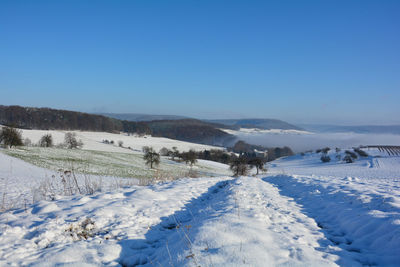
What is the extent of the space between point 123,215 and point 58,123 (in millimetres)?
138511

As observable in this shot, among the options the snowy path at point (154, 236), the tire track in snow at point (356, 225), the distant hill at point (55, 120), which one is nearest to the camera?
the snowy path at point (154, 236)

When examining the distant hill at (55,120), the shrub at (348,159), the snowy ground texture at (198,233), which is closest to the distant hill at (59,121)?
the distant hill at (55,120)

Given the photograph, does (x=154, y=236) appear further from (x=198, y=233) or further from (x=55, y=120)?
(x=55, y=120)

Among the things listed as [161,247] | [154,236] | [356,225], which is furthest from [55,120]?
[356,225]

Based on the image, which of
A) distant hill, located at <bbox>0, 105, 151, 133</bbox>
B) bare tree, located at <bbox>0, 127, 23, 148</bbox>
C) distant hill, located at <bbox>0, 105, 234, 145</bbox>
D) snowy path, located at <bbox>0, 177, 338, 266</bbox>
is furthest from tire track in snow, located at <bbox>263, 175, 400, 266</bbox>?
distant hill, located at <bbox>0, 105, 151, 133</bbox>

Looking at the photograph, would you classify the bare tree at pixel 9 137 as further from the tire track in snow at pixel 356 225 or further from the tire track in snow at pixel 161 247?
the tire track in snow at pixel 356 225

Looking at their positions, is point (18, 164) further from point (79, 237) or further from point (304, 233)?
point (304, 233)

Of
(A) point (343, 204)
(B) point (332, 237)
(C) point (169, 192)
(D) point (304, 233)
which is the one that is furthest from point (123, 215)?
(A) point (343, 204)

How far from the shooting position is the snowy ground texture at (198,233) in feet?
12.6

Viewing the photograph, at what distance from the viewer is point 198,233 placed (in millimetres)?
4512

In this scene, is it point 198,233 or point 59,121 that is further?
point 59,121

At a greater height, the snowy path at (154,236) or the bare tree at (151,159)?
the snowy path at (154,236)

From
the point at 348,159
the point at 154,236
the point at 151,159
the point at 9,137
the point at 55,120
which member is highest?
the point at 55,120

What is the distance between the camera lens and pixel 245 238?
436 centimetres
